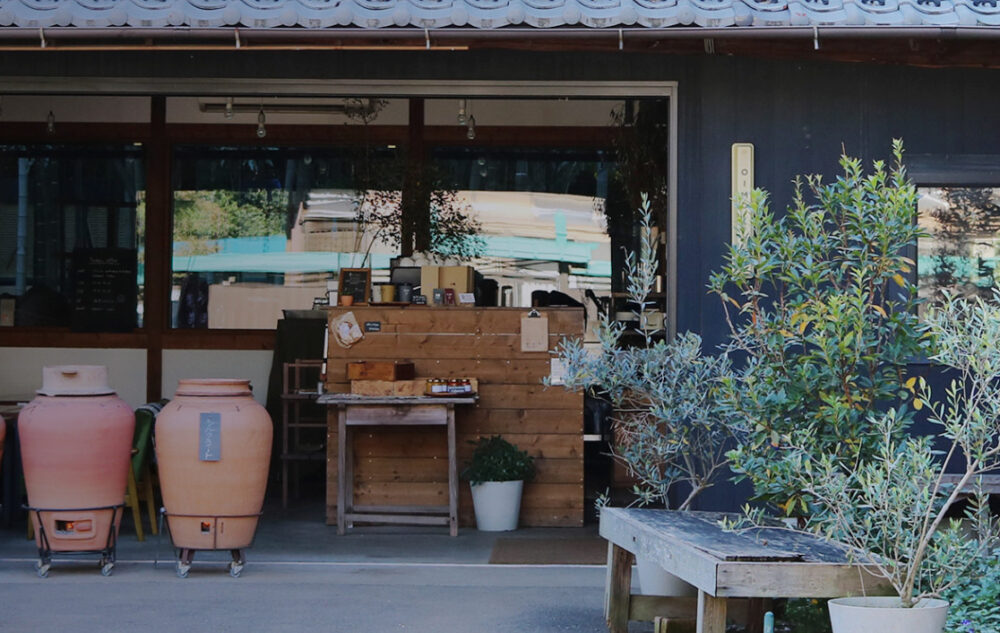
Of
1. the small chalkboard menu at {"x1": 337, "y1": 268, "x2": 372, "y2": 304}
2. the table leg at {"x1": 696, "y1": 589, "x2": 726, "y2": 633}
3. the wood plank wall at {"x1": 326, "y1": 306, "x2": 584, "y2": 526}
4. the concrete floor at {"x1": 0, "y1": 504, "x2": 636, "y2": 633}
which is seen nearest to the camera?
the table leg at {"x1": 696, "y1": 589, "x2": 726, "y2": 633}

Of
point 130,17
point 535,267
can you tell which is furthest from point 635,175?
point 130,17

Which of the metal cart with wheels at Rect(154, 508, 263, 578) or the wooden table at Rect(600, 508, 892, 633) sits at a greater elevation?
the wooden table at Rect(600, 508, 892, 633)

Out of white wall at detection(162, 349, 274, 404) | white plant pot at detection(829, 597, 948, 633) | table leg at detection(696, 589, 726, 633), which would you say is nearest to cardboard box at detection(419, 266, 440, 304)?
white wall at detection(162, 349, 274, 404)

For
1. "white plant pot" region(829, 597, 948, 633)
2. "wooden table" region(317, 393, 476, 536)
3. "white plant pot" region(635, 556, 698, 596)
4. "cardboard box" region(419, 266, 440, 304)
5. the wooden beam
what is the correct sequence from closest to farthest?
"white plant pot" region(829, 597, 948, 633)
"white plant pot" region(635, 556, 698, 596)
"wooden table" region(317, 393, 476, 536)
"cardboard box" region(419, 266, 440, 304)
the wooden beam

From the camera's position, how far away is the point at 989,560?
4863 mm

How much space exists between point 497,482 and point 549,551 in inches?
31.4

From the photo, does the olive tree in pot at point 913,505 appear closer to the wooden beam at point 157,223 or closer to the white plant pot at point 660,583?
the white plant pot at point 660,583

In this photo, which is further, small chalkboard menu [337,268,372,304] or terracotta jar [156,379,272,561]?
small chalkboard menu [337,268,372,304]

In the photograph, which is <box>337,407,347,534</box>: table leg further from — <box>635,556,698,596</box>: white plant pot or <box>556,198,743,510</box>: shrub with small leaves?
<box>635,556,698,596</box>: white plant pot

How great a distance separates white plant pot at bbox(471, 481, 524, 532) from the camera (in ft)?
26.9

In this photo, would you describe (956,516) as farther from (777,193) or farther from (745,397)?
(745,397)

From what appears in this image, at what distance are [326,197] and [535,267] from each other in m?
1.90

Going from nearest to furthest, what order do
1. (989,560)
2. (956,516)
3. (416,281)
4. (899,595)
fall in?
(899,595)
(989,560)
(956,516)
(416,281)

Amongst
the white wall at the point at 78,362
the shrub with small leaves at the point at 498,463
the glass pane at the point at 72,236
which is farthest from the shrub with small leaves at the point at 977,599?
the glass pane at the point at 72,236
